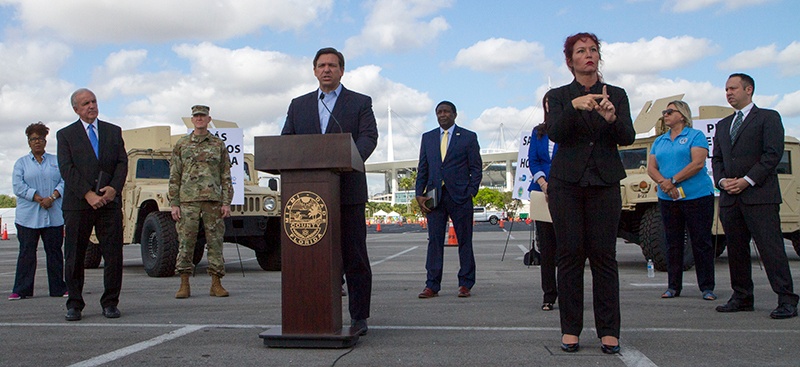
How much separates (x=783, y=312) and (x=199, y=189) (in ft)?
17.6

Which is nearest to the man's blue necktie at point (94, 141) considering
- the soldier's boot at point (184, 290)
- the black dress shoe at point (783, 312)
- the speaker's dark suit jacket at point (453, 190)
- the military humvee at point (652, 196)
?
the soldier's boot at point (184, 290)

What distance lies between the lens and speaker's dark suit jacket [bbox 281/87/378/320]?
4.87 meters

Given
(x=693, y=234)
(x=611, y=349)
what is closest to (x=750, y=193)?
(x=693, y=234)

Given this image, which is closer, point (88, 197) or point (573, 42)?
point (573, 42)

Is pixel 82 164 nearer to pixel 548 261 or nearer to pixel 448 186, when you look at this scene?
pixel 448 186

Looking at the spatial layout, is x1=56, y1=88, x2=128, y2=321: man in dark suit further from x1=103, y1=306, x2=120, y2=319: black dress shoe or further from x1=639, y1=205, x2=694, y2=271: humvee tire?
x1=639, y1=205, x2=694, y2=271: humvee tire

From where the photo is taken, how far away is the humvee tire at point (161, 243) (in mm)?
10000

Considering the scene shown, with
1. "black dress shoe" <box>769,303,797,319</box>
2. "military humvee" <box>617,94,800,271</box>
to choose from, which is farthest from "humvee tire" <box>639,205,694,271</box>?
"black dress shoe" <box>769,303,797,319</box>

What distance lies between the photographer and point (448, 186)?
7477mm

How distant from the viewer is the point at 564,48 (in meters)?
4.55

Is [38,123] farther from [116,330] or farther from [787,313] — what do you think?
[787,313]

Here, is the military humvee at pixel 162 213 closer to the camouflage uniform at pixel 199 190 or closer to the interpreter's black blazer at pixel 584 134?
the camouflage uniform at pixel 199 190

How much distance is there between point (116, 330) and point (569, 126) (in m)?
3.30

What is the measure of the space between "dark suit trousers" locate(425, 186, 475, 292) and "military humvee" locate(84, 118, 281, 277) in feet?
12.4
